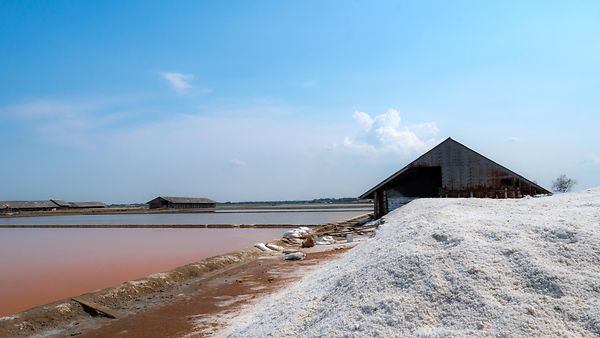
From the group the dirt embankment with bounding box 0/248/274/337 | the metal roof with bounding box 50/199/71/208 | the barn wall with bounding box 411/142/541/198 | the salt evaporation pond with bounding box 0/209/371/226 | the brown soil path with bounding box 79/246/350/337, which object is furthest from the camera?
the metal roof with bounding box 50/199/71/208

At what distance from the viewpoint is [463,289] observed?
3.54 meters

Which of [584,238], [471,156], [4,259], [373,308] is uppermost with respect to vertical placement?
[471,156]

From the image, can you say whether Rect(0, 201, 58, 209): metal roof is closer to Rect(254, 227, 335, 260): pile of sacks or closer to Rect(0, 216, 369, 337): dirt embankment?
Rect(254, 227, 335, 260): pile of sacks

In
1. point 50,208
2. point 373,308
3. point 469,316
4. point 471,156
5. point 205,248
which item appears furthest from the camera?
point 50,208

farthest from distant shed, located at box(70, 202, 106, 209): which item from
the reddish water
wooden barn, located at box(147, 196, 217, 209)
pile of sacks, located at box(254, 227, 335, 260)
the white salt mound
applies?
the white salt mound

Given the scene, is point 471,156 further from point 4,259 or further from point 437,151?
point 4,259

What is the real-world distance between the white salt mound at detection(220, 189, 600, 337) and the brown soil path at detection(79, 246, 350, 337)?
572mm

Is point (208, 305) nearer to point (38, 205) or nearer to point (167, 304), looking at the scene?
point (167, 304)

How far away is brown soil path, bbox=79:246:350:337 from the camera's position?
202 inches

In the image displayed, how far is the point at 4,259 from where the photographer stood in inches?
527

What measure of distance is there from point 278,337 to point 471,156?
13888mm

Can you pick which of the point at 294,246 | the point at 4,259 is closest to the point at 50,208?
the point at 4,259

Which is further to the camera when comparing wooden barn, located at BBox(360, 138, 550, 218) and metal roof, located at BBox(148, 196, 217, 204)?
metal roof, located at BBox(148, 196, 217, 204)

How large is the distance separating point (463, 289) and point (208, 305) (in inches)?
157
